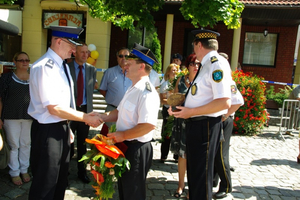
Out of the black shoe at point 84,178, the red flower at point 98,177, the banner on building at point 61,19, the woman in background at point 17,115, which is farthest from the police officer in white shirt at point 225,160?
the banner on building at point 61,19

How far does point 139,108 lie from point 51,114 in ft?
3.02

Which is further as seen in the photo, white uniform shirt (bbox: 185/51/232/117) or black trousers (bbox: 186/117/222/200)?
black trousers (bbox: 186/117/222/200)

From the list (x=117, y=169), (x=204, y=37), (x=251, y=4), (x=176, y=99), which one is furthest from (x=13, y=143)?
(x=251, y=4)

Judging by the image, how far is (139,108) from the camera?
2.55 metres

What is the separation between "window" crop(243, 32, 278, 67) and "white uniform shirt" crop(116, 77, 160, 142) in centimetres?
1315

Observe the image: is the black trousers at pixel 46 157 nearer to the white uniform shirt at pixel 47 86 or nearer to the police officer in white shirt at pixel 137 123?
the white uniform shirt at pixel 47 86

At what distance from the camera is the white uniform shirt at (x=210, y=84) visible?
2.75 metres

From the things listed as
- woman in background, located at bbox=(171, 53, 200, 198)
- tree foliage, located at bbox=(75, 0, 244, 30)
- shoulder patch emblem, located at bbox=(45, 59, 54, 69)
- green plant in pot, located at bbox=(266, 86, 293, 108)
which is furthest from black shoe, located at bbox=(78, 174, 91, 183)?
green plant in pot, located at bbox=(266, 86, 293, 108)

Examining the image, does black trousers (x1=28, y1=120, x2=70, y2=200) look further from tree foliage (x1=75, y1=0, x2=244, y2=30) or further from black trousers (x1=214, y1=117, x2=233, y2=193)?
tree foliage (x1=75, y1=0, x2=244, y2=30)

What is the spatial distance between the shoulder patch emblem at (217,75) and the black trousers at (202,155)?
0.46m

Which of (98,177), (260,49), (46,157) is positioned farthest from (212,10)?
(260,49)

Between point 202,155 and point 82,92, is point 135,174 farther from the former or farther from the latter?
point 82,92

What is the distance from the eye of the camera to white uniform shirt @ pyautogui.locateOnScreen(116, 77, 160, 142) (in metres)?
2.52

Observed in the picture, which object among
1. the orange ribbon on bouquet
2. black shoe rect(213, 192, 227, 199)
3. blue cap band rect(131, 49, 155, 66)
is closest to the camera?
the orange ribbon on bouquet
